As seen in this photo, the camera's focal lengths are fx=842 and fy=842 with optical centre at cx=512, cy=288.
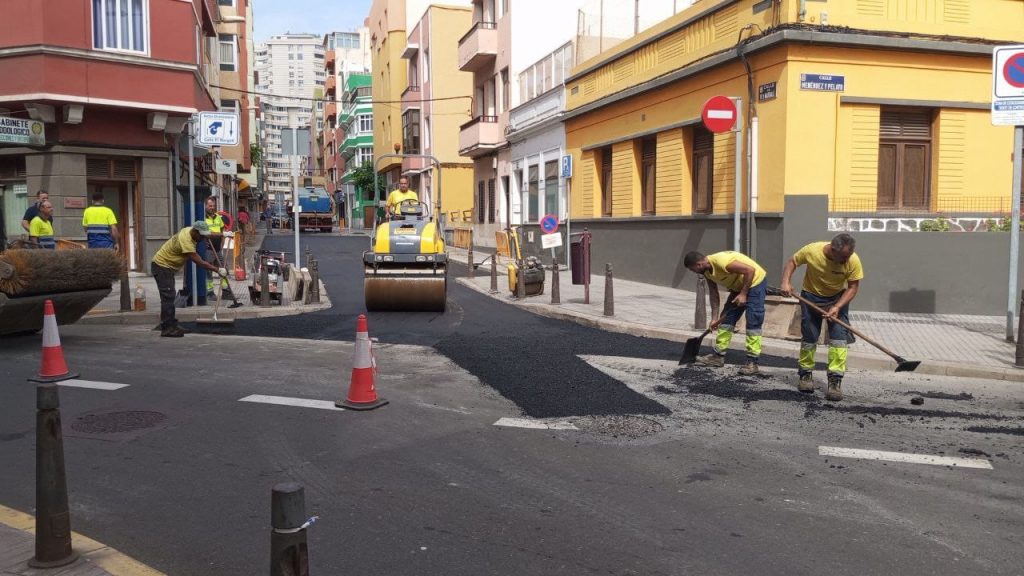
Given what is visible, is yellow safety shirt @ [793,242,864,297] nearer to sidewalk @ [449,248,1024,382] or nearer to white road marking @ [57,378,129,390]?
sidewalk @ [449,248,1024,382]

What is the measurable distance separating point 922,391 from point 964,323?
16.6 feet

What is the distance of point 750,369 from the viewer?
8.73 m

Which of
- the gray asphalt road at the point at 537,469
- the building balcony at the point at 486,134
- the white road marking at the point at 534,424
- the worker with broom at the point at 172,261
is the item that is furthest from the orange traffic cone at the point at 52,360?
the building balcony at the point at 486,134

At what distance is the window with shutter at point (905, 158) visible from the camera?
47.1ft

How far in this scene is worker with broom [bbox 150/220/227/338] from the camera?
10.9 metres

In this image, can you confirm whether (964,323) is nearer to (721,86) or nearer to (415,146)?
(721,86)

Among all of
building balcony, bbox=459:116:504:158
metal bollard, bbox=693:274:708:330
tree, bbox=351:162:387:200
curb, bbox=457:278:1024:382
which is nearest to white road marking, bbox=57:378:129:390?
curb, bbox=457:278:1024:382

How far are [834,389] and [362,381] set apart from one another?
4200 mm

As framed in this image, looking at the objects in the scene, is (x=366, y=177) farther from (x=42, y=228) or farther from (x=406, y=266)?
(x=406, y=266)

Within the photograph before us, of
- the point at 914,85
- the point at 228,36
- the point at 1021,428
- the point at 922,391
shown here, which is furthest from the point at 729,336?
the point at 228,36

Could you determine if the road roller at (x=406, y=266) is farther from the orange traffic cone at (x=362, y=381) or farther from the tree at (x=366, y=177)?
the tree at (x=366, y=177)

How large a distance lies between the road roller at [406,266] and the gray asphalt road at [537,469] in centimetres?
410

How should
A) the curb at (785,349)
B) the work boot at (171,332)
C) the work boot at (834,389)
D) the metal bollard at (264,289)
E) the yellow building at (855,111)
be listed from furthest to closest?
the metal bollard at (264,289)
the yellow building at (855,111)
the work boot at (171,332)
the curb at (785,349)
the work boot at (834,389)

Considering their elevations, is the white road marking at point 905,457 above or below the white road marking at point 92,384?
below
